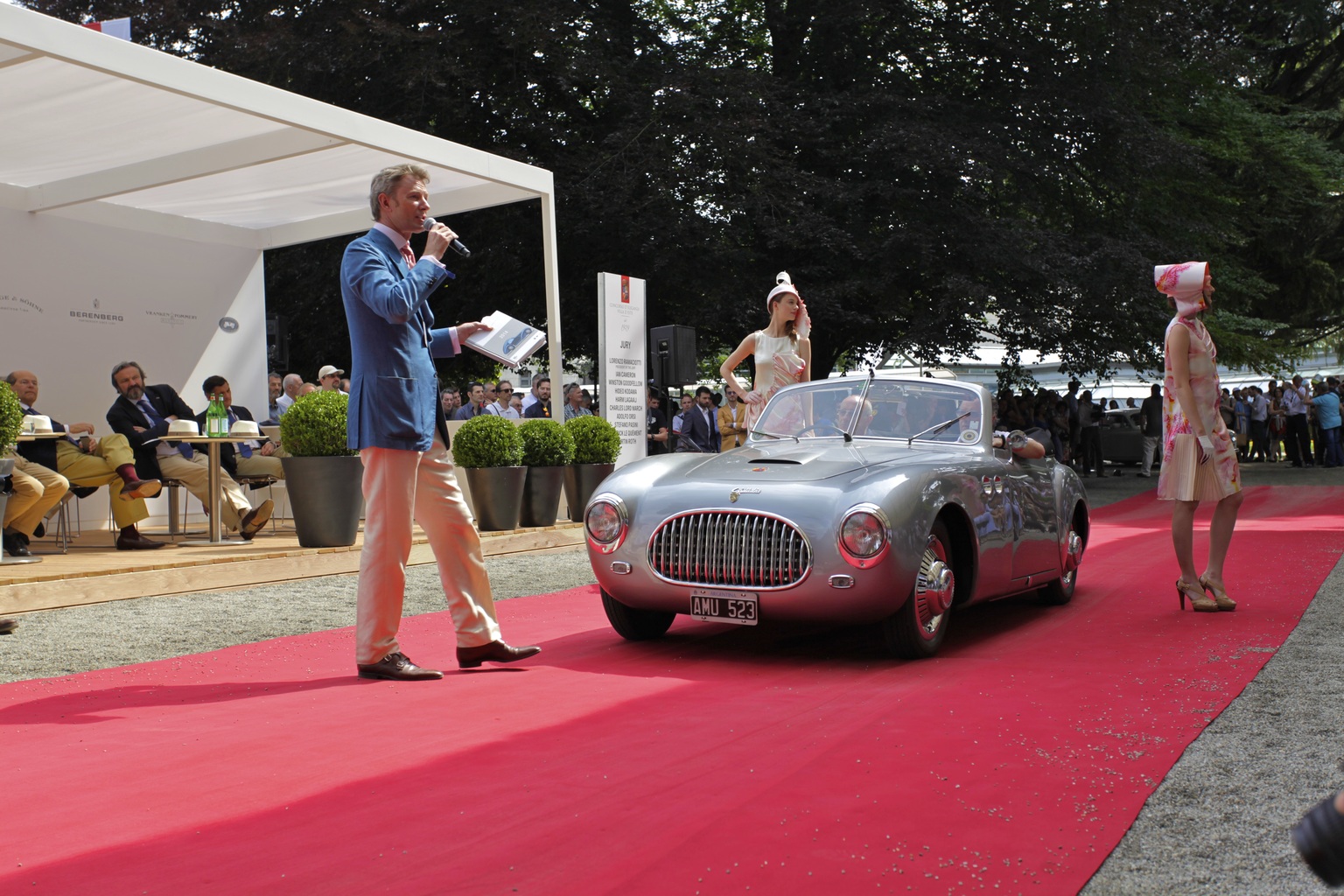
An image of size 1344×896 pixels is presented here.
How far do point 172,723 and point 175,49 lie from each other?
20.2 m

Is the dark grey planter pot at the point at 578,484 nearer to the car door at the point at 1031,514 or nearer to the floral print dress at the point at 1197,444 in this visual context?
the car door at the point at 1031,514

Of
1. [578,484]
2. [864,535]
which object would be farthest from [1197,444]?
[578,484]

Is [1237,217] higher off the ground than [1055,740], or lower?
higher

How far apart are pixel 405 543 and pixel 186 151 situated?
7766mm

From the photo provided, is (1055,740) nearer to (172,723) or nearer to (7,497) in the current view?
(172,723)

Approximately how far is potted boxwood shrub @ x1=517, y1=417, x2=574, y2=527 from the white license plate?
21.8 ft

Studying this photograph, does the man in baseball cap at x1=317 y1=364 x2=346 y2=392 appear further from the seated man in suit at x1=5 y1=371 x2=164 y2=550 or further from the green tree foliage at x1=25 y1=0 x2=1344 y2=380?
the green tree foliage at x1=25 y1=0 x2=1344 y2=380

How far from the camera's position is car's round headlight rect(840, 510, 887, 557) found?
566 centimetres

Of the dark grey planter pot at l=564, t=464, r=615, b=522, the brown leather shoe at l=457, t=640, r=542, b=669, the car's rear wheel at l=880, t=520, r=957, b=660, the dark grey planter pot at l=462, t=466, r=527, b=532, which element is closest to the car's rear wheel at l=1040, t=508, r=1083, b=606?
the car's rear wheel at l=880, t=520, r=957, b=660

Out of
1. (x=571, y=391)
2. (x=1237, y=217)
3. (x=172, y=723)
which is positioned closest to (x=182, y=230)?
(x=571, y=391)

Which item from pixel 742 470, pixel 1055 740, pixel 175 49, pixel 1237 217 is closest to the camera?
pixel 1055 740

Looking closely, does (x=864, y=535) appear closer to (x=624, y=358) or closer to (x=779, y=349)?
(x=779, y=349)

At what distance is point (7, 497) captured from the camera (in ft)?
30.1

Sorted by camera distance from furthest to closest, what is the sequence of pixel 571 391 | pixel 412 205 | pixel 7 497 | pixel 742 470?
pixel 571 391 < pixel 7 497 < pixel 742 470 < pixel 412 205
